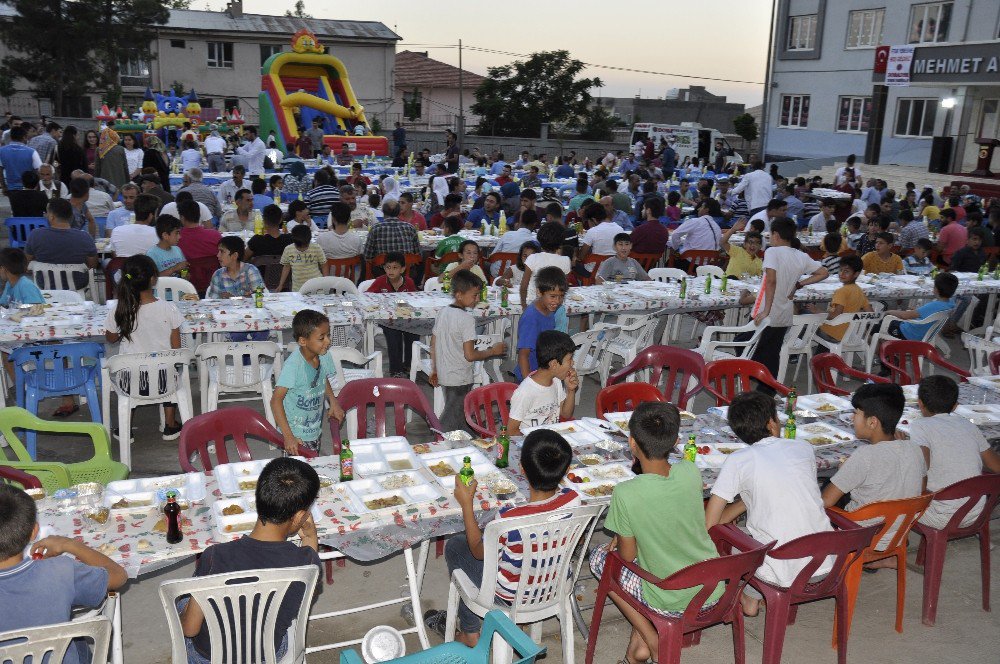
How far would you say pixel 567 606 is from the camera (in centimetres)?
376

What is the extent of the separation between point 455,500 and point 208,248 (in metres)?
5.45

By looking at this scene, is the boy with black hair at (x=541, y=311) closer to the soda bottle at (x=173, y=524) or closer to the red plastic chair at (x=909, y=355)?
the soda bottle at (x=173, y=524)

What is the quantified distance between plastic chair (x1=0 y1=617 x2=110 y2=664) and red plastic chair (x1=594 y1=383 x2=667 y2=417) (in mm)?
3546

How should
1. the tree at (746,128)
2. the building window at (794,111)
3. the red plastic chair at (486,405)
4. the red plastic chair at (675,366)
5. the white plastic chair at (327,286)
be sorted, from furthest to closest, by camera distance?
the tree at (746,128) < the building window at (794,111) < the white plastic chair at (327,286) < the red plastic chair at (675,366) < the red plastic chair at (486,405)

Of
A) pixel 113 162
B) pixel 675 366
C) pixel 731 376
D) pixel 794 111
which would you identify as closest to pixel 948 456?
pixel 731 376

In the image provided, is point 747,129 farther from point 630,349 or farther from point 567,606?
point 567,606

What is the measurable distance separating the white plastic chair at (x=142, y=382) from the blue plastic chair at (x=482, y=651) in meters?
3.83

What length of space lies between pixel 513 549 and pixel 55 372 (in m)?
4.31

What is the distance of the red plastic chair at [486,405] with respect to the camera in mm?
5125

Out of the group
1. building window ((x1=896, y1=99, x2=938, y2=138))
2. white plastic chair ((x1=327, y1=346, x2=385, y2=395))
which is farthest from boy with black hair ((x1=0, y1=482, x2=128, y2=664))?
building window ((x1=896, y1=99, x2=938, y2=138))

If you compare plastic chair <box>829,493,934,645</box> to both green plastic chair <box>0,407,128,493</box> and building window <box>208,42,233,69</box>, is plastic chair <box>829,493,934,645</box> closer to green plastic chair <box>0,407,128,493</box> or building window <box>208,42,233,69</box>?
green plastic chair <box>0,407,128,493</box>

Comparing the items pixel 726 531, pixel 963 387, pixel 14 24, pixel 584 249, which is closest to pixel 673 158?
pixel 584 249

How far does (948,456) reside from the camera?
4.63m

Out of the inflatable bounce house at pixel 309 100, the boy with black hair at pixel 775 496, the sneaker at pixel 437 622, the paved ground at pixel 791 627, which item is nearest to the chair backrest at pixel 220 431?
the paved ground at pixel 791 627
